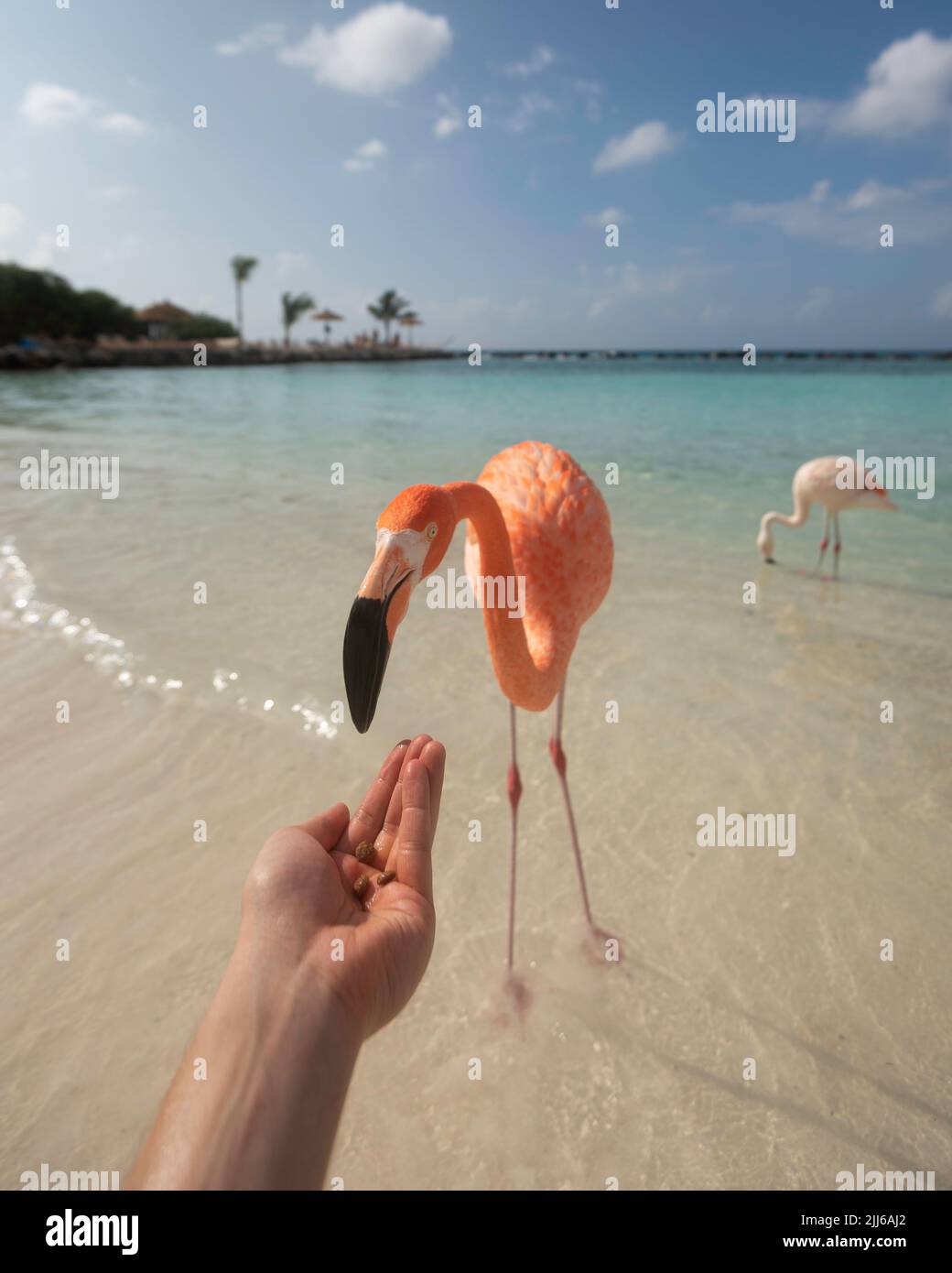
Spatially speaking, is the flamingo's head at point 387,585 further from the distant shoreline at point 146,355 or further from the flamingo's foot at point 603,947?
the distant shoreline at point 146,355

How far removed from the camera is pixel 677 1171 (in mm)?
2141

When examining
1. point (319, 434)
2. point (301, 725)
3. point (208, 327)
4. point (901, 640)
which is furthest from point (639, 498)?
point (208, 327)

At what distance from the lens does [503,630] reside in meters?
2.66

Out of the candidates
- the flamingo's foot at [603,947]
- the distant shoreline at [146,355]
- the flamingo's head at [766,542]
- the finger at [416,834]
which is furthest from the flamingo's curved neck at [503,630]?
the distant shoreline at [146,355]

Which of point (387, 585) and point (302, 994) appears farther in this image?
point (387, 585)

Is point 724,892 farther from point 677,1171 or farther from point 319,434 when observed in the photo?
point 319,434

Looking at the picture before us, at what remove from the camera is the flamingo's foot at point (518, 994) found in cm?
267

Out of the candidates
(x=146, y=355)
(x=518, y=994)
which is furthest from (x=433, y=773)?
(x=146, y=355)

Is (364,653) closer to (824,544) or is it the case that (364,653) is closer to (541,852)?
(541,852)

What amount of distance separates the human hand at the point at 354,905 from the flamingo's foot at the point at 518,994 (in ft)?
3.33

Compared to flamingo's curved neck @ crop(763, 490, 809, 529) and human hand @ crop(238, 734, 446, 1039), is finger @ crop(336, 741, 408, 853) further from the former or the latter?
flamingo's curved neck @ crop(763, 490, 809, 529)

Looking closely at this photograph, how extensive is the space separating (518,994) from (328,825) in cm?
119

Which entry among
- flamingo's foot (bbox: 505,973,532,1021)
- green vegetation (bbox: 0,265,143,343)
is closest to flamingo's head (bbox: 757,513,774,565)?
flamingo's foot (bbox: 505,973,532,1021)
